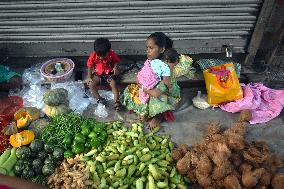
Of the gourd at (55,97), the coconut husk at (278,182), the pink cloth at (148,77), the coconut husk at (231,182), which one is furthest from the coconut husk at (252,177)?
the gourd at (55,97)

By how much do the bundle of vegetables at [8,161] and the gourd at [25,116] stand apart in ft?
1.76

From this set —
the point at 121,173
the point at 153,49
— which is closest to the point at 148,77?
the point at 153,49

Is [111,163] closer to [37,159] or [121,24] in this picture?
[37,159]

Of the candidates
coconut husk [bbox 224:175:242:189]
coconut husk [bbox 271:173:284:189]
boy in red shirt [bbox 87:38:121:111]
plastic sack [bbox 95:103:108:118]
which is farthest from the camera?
plastic sack [bbox 95:103:108:118]

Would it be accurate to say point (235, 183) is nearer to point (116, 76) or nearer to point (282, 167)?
point (282, 167)

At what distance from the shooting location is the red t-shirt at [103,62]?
5863mm

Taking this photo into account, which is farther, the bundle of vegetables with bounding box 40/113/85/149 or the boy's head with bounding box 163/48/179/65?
the bundle of vegetables with bounding box 40/113/85/149

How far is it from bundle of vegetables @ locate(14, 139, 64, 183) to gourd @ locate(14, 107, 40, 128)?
51 cm

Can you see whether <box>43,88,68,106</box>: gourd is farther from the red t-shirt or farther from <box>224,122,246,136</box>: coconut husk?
<box>224,122,246,136</box>: coconut husk

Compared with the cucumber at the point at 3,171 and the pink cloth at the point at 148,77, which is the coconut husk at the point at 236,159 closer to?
the pink cloth at the point at 148,77

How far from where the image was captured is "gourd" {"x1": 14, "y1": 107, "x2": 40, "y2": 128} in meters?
5.77

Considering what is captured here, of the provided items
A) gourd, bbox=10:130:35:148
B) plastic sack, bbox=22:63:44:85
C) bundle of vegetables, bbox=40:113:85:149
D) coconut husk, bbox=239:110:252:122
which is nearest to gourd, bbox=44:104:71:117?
bundle of vegetables, bbox=40:113:85:149

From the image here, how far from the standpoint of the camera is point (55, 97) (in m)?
5.82

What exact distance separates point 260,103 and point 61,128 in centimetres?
353
